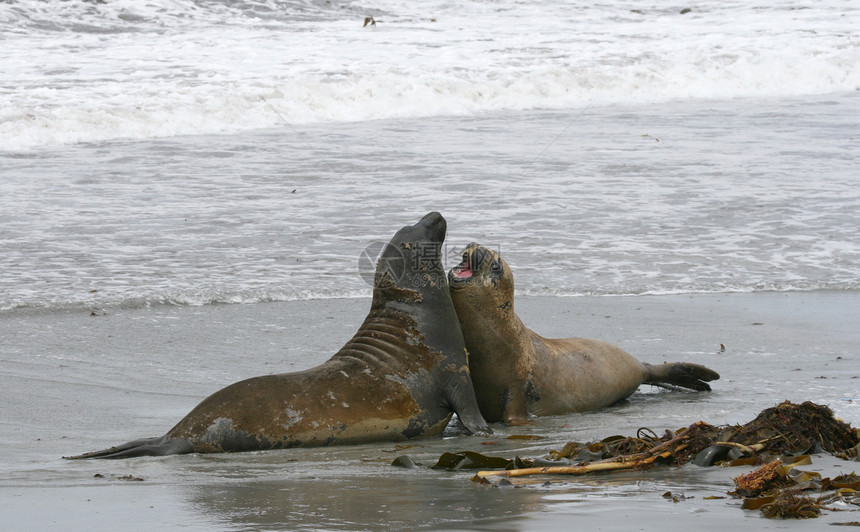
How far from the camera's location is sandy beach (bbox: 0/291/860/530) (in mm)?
3020

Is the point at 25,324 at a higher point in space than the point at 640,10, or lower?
lower

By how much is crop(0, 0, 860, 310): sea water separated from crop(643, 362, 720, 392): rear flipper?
2.29 metres

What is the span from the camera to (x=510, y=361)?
532 cm

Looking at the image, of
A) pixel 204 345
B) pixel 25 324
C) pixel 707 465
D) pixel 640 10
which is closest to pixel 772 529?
pixel 707 465

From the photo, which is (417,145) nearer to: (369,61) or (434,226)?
(369,61)

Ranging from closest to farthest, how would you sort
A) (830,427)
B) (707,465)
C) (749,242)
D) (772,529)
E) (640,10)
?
1. (772,529)
2. (707,465)
3. (830,427)
4. (749,242)
5. (640,10)

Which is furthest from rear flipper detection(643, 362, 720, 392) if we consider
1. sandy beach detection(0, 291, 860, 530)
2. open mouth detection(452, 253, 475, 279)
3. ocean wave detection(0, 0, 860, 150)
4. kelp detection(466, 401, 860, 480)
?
ocean wave detection(0, 0, 860, 150)

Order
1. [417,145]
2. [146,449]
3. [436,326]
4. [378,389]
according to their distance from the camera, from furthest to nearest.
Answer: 1. [417,145]
2. [436,326]
3. [378,389]
4. [146,449]

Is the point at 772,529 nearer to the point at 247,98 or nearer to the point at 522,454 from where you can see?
the point at 522,454

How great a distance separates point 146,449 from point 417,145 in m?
10.4

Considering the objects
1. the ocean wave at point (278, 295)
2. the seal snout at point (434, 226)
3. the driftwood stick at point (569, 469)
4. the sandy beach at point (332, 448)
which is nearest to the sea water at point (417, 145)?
the ocean wave at point (278, 295)

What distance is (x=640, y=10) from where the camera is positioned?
89.8ft

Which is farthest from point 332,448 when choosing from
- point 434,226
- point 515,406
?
point 434,226

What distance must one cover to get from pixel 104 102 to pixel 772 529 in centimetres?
1513
